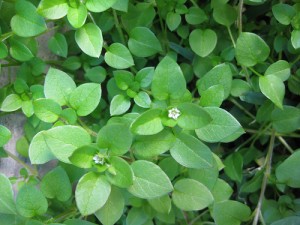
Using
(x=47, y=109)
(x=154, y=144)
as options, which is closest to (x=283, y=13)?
(x=154, y=144)

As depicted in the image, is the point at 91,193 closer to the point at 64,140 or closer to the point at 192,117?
the point at 64,140

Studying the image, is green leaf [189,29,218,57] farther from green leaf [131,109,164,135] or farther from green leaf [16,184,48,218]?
green leaf [16,184,48,218]

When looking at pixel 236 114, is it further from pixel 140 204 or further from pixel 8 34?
pixel 8 34

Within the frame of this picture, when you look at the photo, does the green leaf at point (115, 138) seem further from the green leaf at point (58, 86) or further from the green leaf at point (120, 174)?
the green leaf at point (58, 86)

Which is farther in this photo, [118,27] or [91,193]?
[118,27]

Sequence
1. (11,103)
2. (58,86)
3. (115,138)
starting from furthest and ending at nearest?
(11,103) → (58,86) → (115,138)

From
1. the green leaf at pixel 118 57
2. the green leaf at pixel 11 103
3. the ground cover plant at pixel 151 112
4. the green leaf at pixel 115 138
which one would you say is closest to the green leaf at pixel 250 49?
the ground cover plant at pixel 151 112
